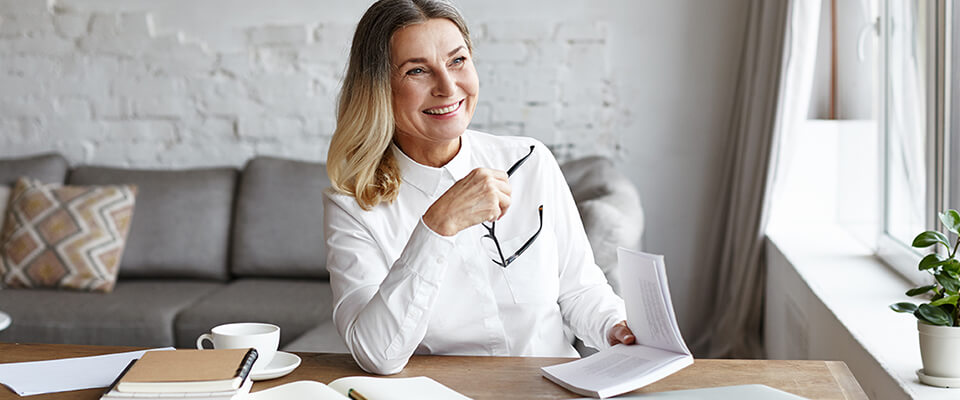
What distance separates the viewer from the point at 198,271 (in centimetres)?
331

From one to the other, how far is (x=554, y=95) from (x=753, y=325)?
1.12 meters

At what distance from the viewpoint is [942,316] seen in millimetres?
1259

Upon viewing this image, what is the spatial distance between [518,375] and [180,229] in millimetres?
2389

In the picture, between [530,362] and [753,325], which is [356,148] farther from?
[753,325]

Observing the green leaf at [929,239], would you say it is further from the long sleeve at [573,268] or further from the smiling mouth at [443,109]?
the smiling mouth at [443,109]

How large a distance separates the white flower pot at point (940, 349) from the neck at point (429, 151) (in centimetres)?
85

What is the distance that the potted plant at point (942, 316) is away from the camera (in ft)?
4.11

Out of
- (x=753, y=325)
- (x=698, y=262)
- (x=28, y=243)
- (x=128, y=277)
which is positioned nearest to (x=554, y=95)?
(x=698, y=262)

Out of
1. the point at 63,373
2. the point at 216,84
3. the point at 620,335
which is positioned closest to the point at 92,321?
the point at 216,84

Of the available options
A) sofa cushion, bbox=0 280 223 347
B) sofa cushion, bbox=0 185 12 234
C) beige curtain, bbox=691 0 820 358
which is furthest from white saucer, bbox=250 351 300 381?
sofa cushion, bbox=0 185 12 234

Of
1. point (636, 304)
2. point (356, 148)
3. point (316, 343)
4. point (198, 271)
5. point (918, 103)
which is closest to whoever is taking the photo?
point (636, 304)

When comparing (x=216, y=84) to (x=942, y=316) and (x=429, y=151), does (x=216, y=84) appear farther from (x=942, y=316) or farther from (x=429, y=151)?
(x=942, y=316)

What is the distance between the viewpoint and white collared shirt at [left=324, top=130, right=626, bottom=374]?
1534 millimetres

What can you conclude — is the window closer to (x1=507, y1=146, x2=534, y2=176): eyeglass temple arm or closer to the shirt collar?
(x1=507, y1=146, x2=534, y2=176): eyeglass temple arm
